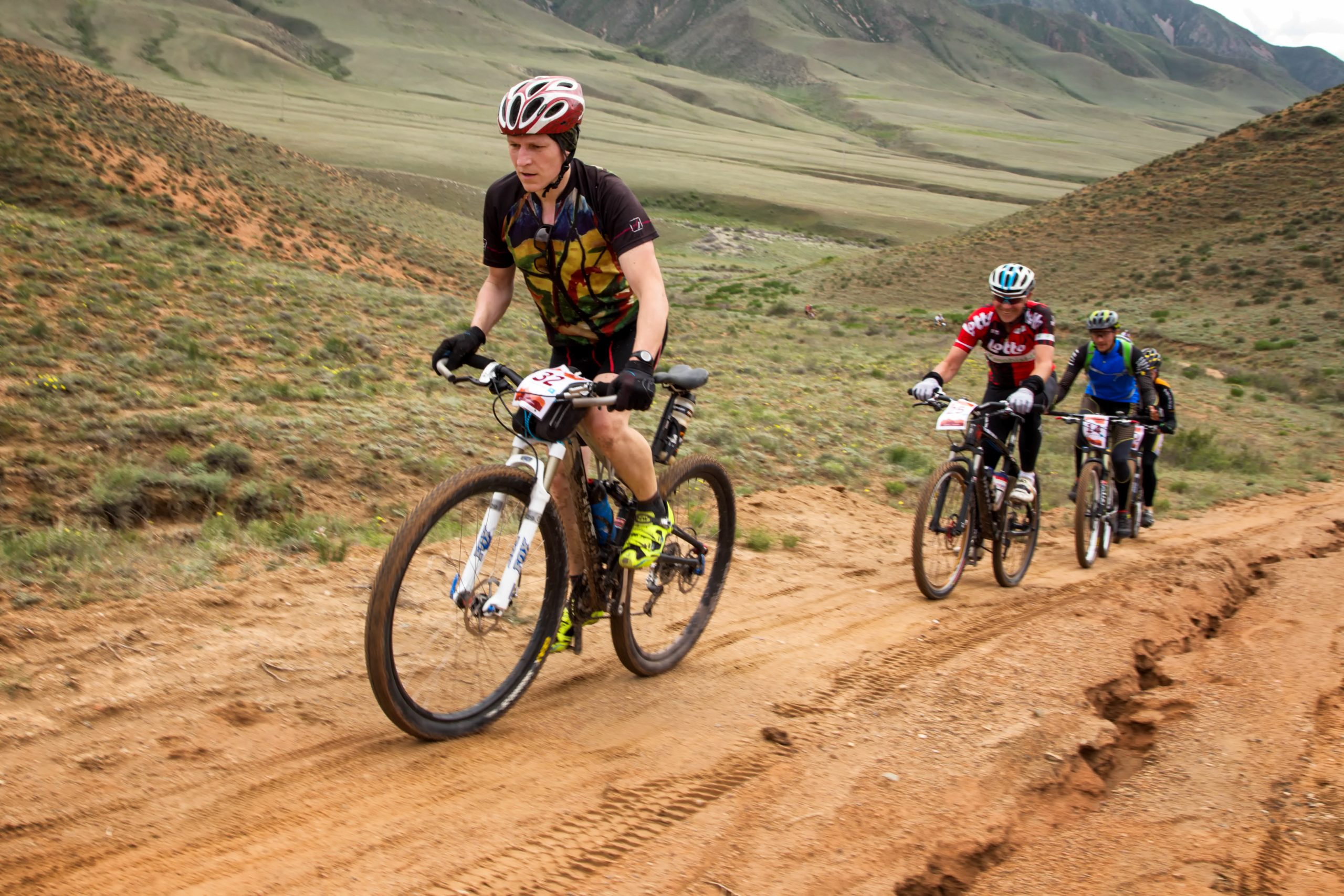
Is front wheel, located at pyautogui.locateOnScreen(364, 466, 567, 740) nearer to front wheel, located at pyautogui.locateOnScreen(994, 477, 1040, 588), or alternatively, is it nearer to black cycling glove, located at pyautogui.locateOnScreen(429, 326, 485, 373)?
black cycling glove, located at pyautogui.locateOnScreen(429, 326, 485, 373)

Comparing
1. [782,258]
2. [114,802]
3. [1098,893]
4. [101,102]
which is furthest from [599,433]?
[782,258]

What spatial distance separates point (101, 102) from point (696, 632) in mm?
35213

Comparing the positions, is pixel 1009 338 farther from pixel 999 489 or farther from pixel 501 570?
pixel 501 570

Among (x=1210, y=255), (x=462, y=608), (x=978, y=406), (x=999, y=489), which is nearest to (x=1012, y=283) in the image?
(x=978, y=406)

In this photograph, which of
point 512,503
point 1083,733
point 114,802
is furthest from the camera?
point 1083,733

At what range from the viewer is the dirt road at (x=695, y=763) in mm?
3365

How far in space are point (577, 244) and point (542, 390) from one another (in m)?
0.76

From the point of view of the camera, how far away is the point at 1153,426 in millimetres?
10625

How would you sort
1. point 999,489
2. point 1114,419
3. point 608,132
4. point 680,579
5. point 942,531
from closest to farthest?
point 680,579 < point 942,531 < point 999,489 < point 1114,419 < point 608,132

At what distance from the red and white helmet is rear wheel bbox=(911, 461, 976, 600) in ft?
13.6

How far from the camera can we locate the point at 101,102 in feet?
108

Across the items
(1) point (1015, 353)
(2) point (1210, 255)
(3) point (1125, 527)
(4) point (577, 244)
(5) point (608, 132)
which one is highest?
(5) point (608, 132)

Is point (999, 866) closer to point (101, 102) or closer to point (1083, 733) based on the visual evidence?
point (1083, 733)

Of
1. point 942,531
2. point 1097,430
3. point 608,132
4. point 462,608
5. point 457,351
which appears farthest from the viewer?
point 608,132
